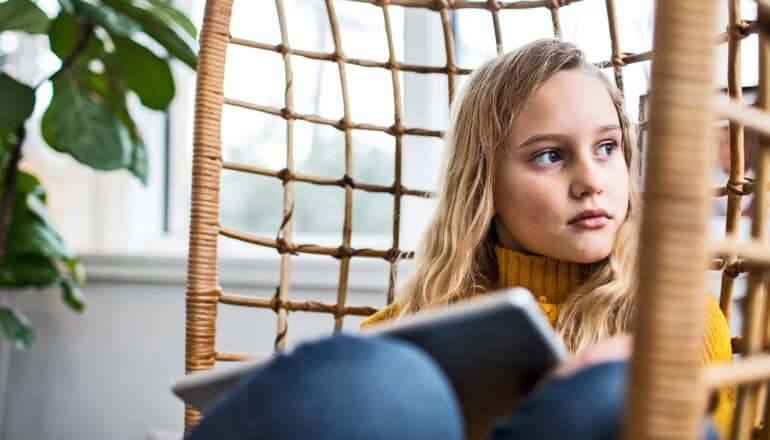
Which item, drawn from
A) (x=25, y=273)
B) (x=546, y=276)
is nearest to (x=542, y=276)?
(x=546, y=276)

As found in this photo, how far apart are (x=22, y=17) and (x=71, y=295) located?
1.84 feet

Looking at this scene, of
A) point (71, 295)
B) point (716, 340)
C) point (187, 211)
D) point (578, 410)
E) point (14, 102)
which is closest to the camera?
point (578, 410)

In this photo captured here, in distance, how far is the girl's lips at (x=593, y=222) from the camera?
90 centimetres

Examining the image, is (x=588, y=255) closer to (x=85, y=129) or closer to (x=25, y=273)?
(x=85, y=129)

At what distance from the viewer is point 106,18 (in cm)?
136

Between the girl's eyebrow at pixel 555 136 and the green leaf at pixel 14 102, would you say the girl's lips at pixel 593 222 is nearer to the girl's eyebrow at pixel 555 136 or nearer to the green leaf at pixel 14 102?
the girl's eyebrow at pixel 555 136

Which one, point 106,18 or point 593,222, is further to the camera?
point 106,18

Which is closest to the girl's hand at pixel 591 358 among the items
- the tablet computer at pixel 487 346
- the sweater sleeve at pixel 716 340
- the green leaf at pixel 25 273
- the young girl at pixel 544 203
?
the tablet computer at pixel 487 346

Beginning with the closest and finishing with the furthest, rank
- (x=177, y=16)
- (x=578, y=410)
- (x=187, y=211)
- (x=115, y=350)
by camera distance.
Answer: (x=578, y=410)
(x=177, y=16)
(x=115, y=350)
(x=187, y=211)

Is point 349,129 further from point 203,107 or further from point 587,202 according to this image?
point 587,202

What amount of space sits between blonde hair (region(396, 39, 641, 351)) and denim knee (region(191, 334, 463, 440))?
483 mm

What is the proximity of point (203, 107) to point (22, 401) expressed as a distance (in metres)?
1.18

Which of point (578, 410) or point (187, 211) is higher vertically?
point (187, 211)

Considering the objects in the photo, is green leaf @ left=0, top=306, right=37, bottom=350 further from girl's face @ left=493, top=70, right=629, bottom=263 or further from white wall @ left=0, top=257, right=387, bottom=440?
girl's face @ left=493, top=70, right=629, bottom=263
